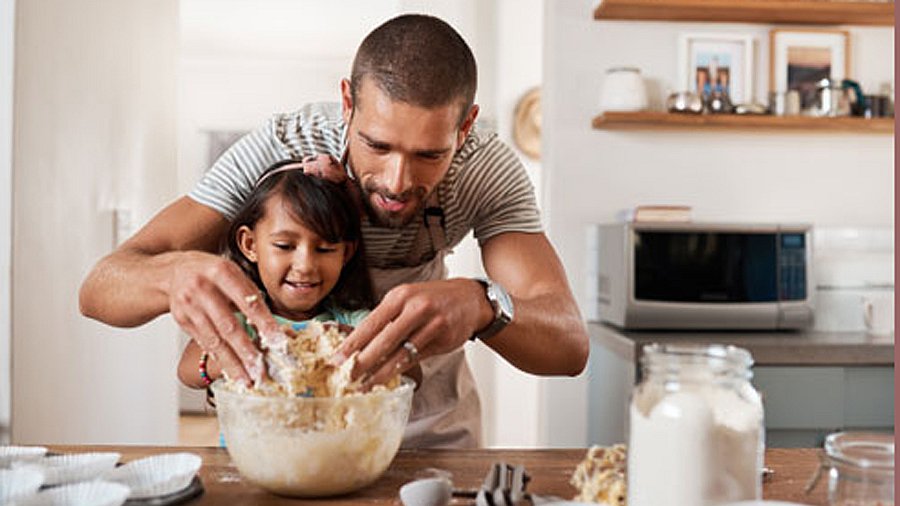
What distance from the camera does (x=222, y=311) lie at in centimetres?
120

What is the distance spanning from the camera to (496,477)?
108cm

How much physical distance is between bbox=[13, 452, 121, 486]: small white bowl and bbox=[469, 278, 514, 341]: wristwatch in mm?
526

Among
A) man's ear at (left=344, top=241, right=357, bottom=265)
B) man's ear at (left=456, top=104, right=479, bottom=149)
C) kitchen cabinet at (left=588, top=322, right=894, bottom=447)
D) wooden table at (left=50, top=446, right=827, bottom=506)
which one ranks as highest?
man's ear at (left=456, top=104, right=479, bottom=149)

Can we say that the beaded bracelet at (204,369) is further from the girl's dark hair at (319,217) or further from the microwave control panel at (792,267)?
the microwave control panel at (792,267)

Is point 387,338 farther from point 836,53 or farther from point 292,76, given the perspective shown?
point 292,76

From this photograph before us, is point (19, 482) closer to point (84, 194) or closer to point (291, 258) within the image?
point (291, 258)

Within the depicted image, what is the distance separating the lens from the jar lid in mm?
829

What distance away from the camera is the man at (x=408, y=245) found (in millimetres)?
1214

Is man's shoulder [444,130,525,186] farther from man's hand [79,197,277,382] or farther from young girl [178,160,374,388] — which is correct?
man's hand [79,197,277,382]


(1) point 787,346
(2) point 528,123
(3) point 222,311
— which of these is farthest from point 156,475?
(2) point 528,123

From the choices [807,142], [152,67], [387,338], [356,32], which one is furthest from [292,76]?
[387,338]

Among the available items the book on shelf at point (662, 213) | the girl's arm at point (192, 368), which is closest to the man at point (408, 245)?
the girl's arm at point (192, 368)

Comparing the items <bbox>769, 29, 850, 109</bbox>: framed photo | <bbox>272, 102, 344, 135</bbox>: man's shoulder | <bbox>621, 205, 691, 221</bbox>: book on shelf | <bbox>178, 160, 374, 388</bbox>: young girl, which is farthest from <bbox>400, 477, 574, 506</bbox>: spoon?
<bbox>769, 29, 850, 109</bbox>: framed photo

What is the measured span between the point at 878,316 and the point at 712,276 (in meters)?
0.64
